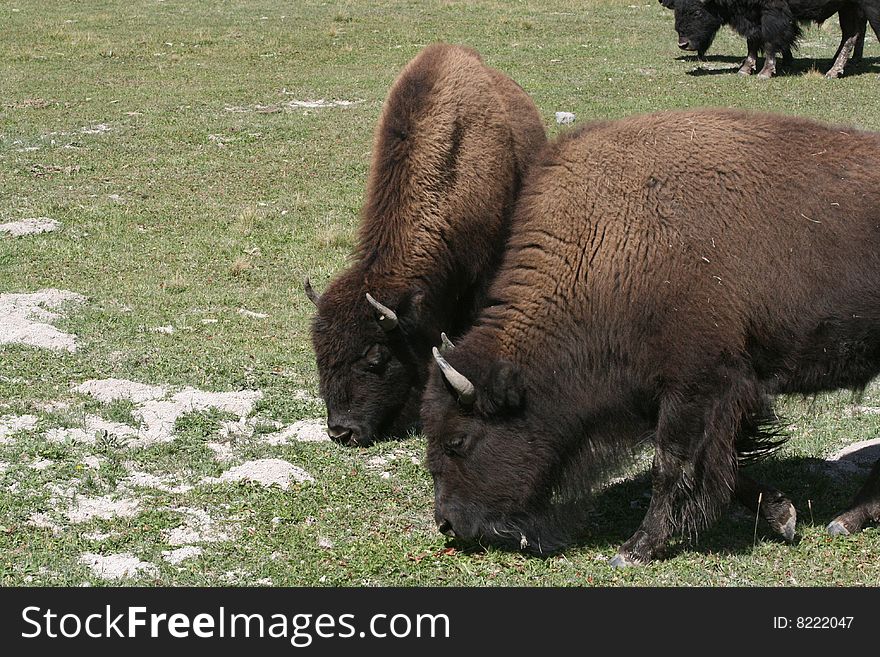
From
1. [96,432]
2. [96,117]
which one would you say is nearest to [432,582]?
[96,432]

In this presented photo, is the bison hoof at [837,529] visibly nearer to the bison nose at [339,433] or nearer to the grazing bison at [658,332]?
the grazing bison at [658,332]

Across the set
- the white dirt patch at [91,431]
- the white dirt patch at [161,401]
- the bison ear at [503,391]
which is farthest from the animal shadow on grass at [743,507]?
the white dirt patch at [91,431]

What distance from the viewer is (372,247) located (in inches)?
309

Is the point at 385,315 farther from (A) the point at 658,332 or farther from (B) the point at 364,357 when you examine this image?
(A) the point at 658,332

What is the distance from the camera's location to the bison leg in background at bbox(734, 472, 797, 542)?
609 centimetres

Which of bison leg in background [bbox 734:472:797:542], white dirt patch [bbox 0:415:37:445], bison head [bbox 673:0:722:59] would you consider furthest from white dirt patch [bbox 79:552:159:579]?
Result: bison head [bbox 673:0:722:59]

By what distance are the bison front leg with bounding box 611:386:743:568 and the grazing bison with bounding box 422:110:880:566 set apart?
0.03 feet

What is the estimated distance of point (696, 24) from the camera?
68.9 ft

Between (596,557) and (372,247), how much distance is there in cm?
290

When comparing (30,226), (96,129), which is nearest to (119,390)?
(30,226)

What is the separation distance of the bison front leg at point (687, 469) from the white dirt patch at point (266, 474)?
205 centimetres

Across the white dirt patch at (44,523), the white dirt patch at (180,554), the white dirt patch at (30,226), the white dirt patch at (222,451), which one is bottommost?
the white dirt patch at (30,226)

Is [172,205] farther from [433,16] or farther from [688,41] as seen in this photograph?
[433,16]

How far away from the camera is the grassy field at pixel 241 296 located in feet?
19.3
